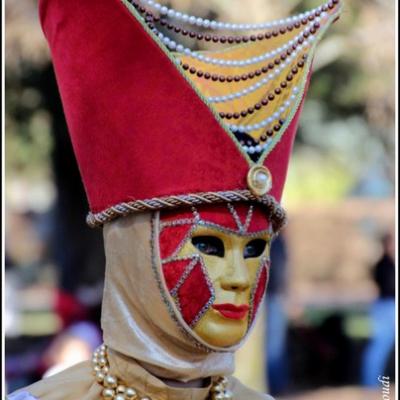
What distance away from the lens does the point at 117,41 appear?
3.14 metres

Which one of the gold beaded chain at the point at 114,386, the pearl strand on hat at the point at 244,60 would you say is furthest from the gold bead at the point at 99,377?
the pearl strand on hat at the point at 244,60

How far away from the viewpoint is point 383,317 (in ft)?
28.5

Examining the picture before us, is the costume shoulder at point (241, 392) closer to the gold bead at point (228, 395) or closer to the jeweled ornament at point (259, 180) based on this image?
the gold bead at point (228, 395)

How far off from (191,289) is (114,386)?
0.36m

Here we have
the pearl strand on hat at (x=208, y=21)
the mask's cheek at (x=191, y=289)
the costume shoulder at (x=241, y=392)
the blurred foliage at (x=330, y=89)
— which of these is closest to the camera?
the mask's cheek at (x=191, y=289)

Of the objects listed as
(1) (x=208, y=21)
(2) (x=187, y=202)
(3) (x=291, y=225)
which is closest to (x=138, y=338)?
(2) (x=187, y=202)

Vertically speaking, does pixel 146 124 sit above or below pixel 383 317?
above

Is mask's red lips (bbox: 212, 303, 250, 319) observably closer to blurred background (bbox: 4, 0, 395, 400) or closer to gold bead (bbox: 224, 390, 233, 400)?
gold bead (bbox: 224, 390, 233, 400)

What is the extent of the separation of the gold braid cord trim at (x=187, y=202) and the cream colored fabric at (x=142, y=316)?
0.03 meters

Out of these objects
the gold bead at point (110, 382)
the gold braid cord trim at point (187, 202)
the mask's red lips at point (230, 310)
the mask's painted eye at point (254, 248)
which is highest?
the gold braid cord trim at point (187, 202)

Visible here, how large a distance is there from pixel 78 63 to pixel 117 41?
0.14 meters

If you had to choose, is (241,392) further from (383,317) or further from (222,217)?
(383,317)

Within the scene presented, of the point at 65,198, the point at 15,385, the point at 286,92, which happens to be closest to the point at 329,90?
the point at 65,198

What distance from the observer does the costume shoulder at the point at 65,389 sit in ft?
10.7
